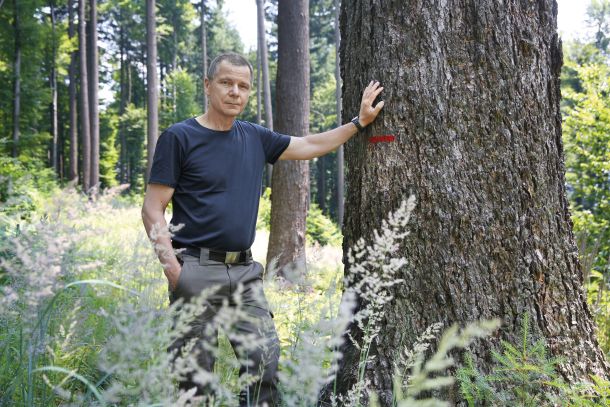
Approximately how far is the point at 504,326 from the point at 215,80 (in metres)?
2.15

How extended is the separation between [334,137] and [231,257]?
3.24 ft

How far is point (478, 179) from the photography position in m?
2.54

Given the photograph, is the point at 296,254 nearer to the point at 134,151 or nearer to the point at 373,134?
the point at 373,134

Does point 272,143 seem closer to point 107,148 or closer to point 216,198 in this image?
point 216,198

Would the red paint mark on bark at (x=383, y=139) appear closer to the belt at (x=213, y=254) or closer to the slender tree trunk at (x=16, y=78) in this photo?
the belt at (x=213, y=254)

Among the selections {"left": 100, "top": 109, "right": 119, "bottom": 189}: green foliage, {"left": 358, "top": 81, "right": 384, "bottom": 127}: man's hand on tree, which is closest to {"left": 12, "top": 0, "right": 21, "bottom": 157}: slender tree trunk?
{"left": 100, "top": 109, "right": 119, "bottom": 189}: green foliage

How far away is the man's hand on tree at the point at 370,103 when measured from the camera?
8.80ft

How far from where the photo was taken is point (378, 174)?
2.70 meters

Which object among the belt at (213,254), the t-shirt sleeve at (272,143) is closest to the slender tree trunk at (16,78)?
the t-shirt sleeve at (272,143)

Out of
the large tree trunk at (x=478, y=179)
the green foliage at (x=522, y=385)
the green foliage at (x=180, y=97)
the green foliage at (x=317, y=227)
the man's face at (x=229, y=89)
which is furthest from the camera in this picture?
the green foliage at (x=180, y=97)

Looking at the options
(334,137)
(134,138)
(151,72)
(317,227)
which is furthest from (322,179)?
(334,137)

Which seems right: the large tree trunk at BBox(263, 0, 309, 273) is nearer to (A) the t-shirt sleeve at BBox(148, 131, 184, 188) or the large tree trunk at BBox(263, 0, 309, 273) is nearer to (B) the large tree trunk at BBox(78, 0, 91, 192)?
(A) the t-shirt sleeve at BBox(148, 131, 184, 188)

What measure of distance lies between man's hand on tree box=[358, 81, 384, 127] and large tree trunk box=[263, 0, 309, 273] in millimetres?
4780

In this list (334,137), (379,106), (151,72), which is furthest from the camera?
(151,72)
